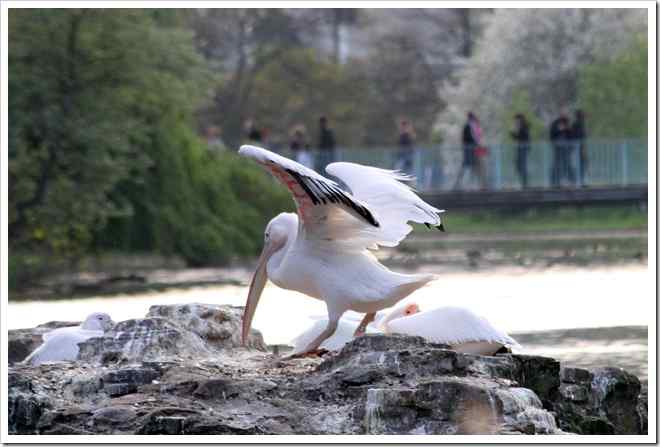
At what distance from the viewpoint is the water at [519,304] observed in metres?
15.4

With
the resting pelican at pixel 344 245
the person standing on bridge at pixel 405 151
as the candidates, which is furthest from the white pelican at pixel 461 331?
the person standing on bridge at pixel 405 151

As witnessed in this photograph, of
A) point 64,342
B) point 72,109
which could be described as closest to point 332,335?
point 64,342

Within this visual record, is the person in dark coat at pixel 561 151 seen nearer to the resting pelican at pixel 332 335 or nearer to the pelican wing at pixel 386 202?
the resting pelican at pixel 332 335

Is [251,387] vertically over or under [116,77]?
under

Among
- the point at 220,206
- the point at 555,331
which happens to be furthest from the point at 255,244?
the point at 555,331

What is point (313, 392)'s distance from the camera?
9.34 meters

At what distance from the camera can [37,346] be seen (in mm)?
12016

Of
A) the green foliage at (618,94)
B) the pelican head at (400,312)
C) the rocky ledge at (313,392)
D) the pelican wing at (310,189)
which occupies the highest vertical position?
the green foliage at (618,94)

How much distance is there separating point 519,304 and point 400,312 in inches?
312

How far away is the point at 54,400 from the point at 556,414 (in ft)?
8.69

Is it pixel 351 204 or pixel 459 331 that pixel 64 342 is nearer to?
pixel 351 204

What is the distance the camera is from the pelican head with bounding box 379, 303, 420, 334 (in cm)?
1155

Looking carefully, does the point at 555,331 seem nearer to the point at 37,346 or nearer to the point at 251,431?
the point at 37,346

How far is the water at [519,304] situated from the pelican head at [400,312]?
2.51 meters
